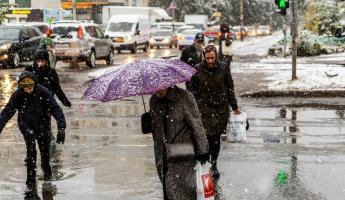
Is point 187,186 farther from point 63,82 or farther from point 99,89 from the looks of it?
point 63,82

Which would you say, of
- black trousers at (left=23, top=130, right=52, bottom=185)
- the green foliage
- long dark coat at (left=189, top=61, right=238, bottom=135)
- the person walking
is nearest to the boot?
long dark coat at (left=189, top=61, right=238, bottom=135)

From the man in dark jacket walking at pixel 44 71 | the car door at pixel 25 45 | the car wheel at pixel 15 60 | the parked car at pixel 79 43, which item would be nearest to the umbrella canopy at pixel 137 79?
the man in dark jacket walking at pixel 44 71

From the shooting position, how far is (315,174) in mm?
9078

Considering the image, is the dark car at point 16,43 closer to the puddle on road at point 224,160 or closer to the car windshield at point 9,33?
the car windshield at point 9,33

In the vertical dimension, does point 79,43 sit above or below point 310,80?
above

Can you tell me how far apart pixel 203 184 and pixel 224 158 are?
412 cm

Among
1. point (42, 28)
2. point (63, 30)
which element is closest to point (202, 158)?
Answer: point (63, 30)

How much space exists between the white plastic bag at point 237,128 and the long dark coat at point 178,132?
2.61m

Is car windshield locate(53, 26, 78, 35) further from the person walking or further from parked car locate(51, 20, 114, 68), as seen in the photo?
the person walking

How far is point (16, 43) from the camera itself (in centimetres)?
2911

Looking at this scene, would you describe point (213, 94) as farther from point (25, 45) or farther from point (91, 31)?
point (91, 31)

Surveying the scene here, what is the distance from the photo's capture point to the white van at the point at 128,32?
41.2 meters

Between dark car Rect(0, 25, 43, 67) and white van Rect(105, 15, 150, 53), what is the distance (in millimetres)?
9755

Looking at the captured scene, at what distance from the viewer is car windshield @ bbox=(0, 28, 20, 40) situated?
97.8 feet
